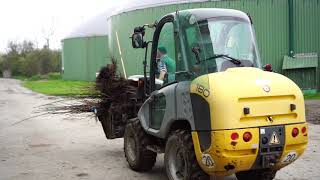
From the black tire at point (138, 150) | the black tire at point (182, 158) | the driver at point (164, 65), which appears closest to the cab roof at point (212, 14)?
the driver at point (164, 65)

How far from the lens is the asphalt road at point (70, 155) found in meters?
8.85

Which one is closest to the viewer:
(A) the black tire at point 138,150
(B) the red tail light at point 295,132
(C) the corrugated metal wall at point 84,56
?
(B) the red tail light at point 295,132

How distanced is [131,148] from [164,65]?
182 centimetres

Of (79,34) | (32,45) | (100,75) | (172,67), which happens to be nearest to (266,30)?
(100,75)

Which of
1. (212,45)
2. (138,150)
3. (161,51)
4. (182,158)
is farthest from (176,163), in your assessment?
(161,51)

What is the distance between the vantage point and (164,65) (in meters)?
8.20

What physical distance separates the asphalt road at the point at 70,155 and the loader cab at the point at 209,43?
82.2 inches

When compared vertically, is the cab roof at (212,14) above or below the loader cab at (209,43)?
above

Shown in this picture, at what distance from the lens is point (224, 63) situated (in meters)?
7.15

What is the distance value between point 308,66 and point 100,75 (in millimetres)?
16945

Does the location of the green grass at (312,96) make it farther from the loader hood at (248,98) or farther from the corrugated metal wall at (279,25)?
the loader hood at (248,98)

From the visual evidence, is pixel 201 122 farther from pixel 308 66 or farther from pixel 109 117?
pixel 308 66

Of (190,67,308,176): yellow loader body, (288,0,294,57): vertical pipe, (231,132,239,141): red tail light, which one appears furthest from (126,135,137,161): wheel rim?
(288,0,294,57): vertical pipe

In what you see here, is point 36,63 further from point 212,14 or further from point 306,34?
point 212,14
